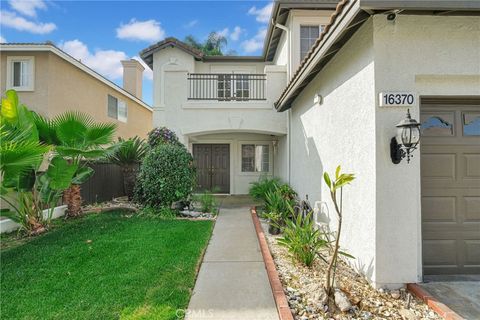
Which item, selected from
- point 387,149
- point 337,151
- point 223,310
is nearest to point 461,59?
point 387,149

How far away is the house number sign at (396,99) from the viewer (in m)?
3.88

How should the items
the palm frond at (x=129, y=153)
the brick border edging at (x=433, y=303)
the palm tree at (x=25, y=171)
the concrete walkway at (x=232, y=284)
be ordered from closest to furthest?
the brick border edging at (x=433, y=303), the concrete walkway at (x=232, y=284), the palm tree at (x=25, y=171), the palm frond at (x=129, y=153)

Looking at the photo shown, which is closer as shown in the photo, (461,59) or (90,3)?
(461,59)

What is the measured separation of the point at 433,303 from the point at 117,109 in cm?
1961

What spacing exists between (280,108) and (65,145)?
24.0 ft

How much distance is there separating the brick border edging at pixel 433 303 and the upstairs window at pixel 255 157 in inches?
438

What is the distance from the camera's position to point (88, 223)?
7.96 meters

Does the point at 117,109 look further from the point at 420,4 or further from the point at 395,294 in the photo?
the point at 395,294

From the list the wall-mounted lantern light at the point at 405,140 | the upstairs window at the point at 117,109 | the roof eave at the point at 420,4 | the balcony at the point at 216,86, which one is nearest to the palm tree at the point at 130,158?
the balcony at the point at 216,86

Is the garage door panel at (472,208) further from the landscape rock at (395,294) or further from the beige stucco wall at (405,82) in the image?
the landscape rock at (395,294)

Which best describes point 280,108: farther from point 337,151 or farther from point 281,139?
point 337,151

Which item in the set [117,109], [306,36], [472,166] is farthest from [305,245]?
[117,109]

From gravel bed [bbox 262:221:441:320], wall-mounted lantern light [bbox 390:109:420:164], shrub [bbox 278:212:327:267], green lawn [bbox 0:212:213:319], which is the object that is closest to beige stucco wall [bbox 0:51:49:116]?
green lawn [bbox 0:212:213:319]

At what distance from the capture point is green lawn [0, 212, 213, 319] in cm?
356
